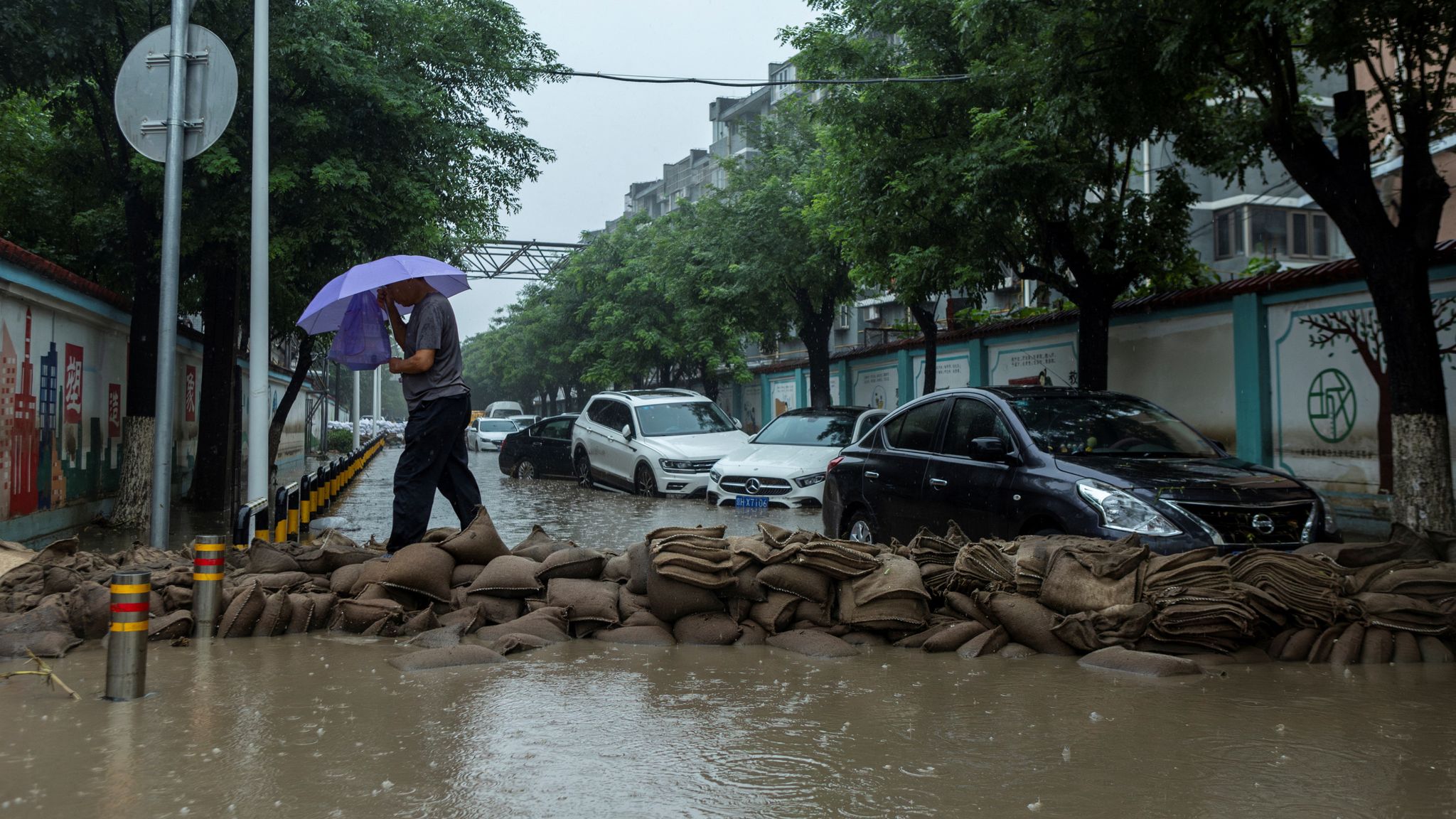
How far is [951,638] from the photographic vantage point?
19.6ft

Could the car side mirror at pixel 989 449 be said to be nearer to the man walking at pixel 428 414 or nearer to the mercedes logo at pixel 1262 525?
the mercedes logo at pixel 1262 525

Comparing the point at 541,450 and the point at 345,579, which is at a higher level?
the point at 541,450

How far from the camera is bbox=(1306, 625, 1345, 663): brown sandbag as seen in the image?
18.7ft

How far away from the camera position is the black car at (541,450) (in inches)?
941

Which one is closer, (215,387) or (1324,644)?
(1324,644)

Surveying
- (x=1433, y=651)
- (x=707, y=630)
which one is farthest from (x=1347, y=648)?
(x=707, y=630)

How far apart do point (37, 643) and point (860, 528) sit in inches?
221

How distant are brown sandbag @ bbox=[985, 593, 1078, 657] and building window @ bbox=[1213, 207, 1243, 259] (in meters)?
32.8

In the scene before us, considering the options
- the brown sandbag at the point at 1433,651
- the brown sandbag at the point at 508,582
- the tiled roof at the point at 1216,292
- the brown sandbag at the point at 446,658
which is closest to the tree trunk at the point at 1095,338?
the tiled roof at the point at 1216,292

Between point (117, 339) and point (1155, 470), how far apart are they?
40.8 feet

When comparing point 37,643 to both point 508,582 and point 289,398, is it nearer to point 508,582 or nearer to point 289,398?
point 508,582

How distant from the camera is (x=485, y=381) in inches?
4348

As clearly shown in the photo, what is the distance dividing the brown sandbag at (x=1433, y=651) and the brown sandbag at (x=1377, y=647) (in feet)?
0.42

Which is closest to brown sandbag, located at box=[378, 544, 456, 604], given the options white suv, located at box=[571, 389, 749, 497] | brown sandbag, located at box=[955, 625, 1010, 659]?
brown sandbag, located at box=[955, 625, 1010, 659]
